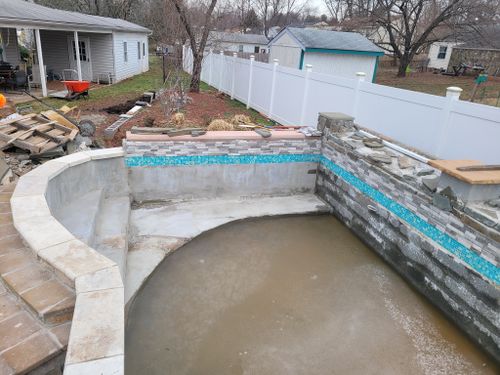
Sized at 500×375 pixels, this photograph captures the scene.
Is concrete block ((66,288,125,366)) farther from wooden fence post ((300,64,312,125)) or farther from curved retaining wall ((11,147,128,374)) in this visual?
wooden fence post ((300,64,312,125))

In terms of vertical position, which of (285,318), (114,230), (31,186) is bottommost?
(285,318)

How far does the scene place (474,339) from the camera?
353 cm

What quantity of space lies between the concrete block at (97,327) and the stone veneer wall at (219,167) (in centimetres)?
346

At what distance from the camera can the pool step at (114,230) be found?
405cm

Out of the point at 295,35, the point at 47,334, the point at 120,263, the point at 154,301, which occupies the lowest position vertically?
the point at 154,301

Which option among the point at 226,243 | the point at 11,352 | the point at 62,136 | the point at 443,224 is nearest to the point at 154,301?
the point at 226,243

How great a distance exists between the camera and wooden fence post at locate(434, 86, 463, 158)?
5.15 m

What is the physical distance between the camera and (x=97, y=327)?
2.01 m

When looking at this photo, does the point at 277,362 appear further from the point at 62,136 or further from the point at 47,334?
the point at 62,136

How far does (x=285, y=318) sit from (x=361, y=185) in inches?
93.3

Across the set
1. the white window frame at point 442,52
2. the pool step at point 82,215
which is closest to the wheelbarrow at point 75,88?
the pool step at point 82,215

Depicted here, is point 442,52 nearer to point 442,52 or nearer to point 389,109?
point 442,52

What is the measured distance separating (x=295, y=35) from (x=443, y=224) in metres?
12.8

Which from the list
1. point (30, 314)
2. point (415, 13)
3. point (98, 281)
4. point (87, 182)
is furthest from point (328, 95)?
point (415, 13)
